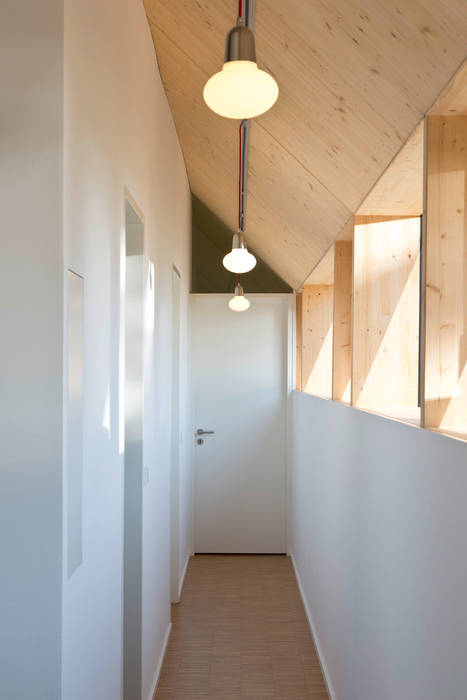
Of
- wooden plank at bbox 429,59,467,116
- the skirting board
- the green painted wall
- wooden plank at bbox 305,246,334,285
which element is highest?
the green painted wall

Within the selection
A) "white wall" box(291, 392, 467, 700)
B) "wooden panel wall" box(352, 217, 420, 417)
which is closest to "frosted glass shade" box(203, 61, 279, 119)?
"white wall" box(291, 392, 467, 700)

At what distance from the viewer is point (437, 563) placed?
5.30 ft

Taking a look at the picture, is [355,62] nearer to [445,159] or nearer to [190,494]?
[445,159]

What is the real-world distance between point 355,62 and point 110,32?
2.72ft

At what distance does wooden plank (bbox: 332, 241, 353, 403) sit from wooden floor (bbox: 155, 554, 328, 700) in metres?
1.68

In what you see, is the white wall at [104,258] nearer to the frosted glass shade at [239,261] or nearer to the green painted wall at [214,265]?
the frosted glass shade at [239,261]

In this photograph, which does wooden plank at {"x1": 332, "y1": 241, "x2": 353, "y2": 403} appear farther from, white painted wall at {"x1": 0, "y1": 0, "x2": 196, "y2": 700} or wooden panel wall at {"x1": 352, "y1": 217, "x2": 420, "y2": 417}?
white painted wall at {"x1": 0, "y1": 0, "x2": 196, "y2": 700}

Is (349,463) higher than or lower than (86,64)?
lower

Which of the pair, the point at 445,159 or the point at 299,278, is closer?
the point at 445,159

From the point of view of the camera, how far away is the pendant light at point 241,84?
54.2 inches

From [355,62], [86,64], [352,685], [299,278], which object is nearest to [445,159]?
[355,62]

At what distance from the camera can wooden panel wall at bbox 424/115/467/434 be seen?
1.79 meters

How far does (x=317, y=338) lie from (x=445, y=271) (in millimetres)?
4072

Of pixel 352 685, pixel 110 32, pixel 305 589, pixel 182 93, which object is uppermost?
pixel 182 93
